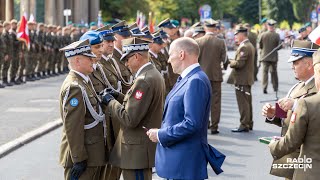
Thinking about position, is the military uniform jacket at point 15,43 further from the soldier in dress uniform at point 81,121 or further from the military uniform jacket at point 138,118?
the military uniform jacket at point 138,118

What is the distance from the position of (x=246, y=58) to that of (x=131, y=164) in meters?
7.54

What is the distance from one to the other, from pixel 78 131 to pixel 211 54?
24.0 ft

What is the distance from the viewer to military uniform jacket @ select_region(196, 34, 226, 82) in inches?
528

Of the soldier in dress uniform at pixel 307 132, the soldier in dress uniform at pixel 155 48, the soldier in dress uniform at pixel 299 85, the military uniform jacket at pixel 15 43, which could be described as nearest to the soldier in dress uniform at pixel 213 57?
the soldier in dress uniform at pixel 155 48

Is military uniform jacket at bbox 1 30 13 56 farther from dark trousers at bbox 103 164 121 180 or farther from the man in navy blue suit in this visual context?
the man in navy blue suit

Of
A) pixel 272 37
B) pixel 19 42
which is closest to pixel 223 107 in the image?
pixel 272 37

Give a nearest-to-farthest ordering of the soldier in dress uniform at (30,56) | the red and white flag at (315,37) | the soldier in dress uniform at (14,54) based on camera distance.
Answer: the red and white flag at (315,37), the soldier in dress uniform at (14,54), the soldier in dress uniform at (30,56)

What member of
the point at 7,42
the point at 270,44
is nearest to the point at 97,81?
the point at 270,44

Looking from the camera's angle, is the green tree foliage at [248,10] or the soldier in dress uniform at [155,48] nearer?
the soldier in dress uniform at [155,48]

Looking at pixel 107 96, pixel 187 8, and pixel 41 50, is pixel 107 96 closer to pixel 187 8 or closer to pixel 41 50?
pixel 41 50

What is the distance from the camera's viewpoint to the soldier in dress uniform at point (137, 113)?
6441 millimetres

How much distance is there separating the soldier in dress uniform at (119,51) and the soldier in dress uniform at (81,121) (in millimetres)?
2211

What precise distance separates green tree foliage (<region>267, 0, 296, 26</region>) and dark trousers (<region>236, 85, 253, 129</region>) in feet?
309

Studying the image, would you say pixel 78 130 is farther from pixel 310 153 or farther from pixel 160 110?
pixel 310 153
